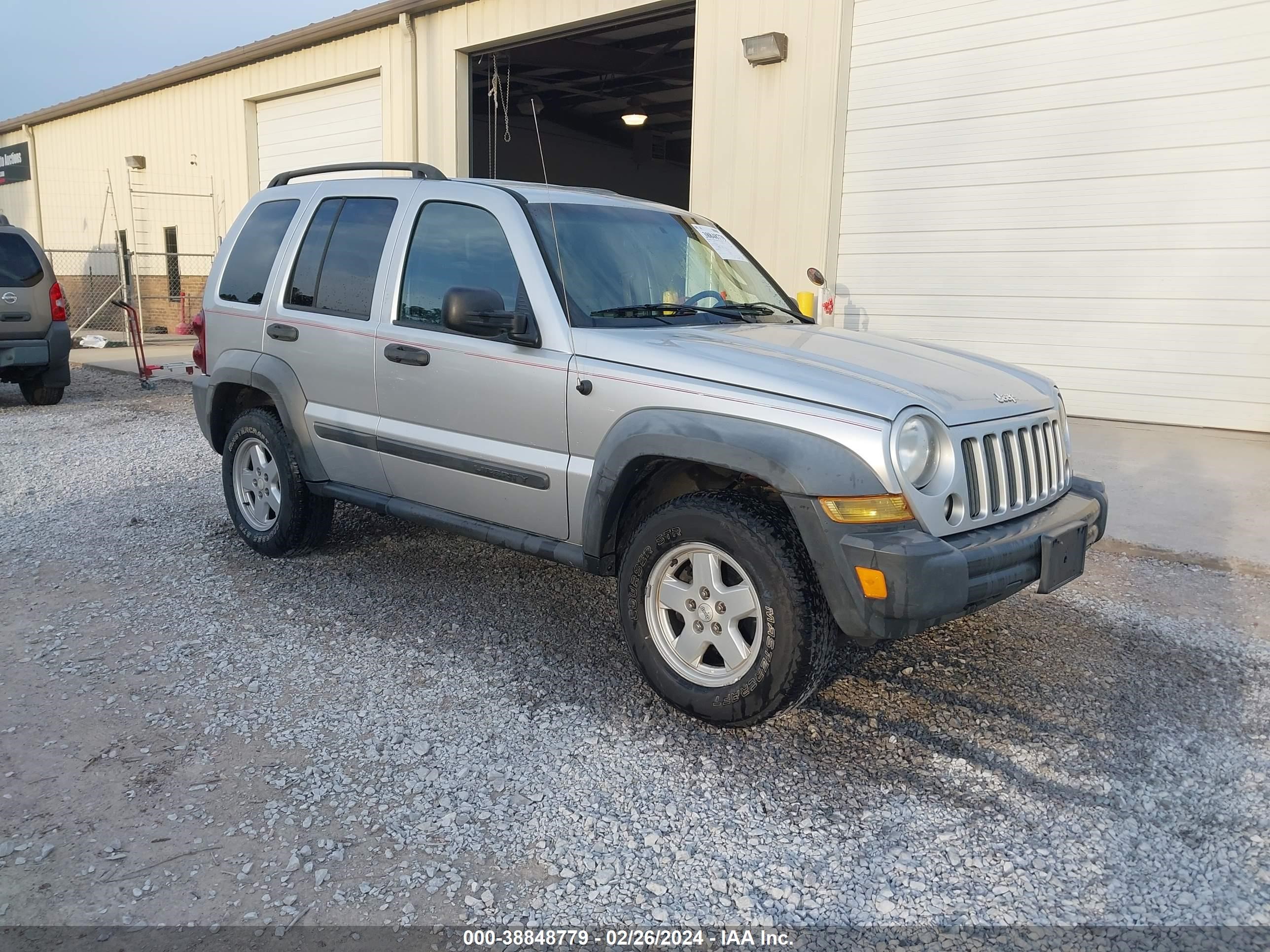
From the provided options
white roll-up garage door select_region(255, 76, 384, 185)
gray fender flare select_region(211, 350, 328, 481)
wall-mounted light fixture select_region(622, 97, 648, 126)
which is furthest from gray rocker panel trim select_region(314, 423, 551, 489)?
wall-mounted light fixture select_region(622, 97, 648, 126)

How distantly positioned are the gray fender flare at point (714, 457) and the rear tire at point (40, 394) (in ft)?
32.4

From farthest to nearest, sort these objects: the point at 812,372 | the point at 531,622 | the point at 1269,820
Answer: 1. the point at 531,622
2. the point at 812,372
3. the point at 1269,820

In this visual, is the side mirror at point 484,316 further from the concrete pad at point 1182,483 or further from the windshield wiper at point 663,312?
the concrete pad at point 1182,483

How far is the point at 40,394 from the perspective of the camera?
11.3 m

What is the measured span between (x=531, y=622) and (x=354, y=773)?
57.8 inches

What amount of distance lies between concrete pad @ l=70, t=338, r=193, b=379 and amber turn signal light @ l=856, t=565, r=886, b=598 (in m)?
13.3

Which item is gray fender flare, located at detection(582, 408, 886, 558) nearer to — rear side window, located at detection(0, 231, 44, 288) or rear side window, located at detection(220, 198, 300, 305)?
rear side window, located at detection(220, 198, 300, 305)

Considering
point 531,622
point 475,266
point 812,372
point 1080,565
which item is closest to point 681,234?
point 475,266

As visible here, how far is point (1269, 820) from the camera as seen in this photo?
3051mm

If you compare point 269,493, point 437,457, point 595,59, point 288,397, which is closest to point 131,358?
point 595,59

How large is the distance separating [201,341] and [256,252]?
0.71 m

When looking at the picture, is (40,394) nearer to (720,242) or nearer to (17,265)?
(17,265)

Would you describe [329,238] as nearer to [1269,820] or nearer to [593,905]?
[593,905]

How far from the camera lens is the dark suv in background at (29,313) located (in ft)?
34.3
